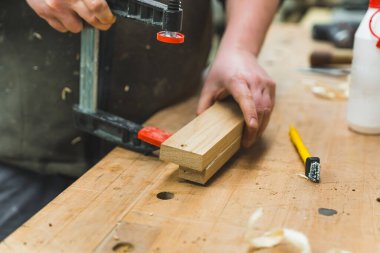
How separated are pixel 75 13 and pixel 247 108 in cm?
32

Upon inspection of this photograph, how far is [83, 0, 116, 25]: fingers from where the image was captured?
0.80 m

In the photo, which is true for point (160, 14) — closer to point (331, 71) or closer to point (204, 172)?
point (204, 172)

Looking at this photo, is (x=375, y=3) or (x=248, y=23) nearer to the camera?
(x=375, y=3)

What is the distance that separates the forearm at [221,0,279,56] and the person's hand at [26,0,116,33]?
311 mm

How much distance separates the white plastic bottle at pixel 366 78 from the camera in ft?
3.06

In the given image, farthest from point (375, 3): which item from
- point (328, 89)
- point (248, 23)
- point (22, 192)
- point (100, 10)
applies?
point (22, 192)

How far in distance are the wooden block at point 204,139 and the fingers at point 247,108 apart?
0.01 meters

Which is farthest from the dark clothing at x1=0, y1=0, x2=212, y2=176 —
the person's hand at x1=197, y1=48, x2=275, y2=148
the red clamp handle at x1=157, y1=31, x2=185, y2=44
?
the red clamp handle at x1=157, y1=31, x2=185, y2=44

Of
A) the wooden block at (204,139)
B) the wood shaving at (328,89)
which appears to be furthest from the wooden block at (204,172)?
the wood shaving at (328,89)

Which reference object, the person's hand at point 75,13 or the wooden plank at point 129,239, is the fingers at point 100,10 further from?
the wooden plank at point 129,239

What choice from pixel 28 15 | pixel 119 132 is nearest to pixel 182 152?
pixel 119 132

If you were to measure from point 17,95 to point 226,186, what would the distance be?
19.7 inches

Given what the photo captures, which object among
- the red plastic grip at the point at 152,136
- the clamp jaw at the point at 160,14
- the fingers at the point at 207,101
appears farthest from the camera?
the fingers at the point at 207,101

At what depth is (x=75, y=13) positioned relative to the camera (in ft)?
2.76
